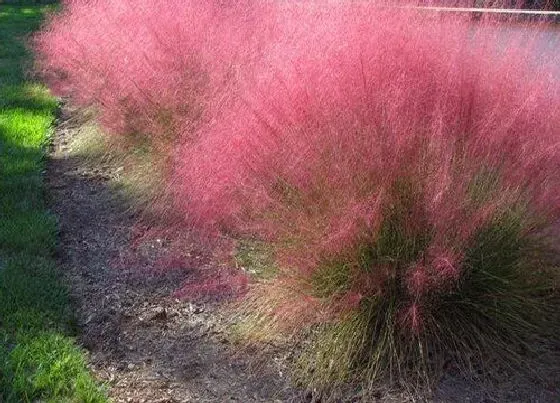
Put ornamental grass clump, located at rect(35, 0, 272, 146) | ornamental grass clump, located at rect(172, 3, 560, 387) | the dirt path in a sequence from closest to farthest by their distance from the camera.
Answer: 1. ornamental grass clump, located at rect(172, 3, 560, 387)
2. the dirt path
3. ornamental grass clump, located at rect(35, 0, 272, 146)

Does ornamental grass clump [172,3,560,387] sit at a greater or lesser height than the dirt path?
greater

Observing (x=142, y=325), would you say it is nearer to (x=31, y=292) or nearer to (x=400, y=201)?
(x=31, y=292)

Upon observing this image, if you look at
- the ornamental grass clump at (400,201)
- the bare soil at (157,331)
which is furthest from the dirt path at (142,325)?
the ornamental grass clump at (400,201)

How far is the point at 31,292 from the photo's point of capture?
10.8ft

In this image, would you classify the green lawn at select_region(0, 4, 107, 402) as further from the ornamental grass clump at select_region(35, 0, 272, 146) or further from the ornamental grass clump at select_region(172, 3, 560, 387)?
the ornamental grass clump at select_region(172, 3, 560, 387)

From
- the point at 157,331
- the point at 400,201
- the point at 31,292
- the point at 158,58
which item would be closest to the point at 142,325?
the point at 157,331

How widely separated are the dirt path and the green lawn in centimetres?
9

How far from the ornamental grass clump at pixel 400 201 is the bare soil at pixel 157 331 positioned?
120 millimetres

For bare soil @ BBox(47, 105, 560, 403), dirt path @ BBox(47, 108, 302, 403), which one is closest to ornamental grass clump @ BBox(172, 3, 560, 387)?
bare soil @ BBox(47, 105, 560, 403)

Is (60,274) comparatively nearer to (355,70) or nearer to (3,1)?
(355,70)

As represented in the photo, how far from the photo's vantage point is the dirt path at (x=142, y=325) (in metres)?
2.71

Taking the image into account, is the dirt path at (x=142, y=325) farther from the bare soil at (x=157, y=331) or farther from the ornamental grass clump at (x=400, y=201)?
the ornamental grass clump at (x=400, y=201)

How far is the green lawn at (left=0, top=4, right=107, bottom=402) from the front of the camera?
2662 millimetres

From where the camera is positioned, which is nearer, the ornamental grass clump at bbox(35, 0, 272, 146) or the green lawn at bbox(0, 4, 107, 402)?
the green lawn at bbox(0, 4, 107, 402)
